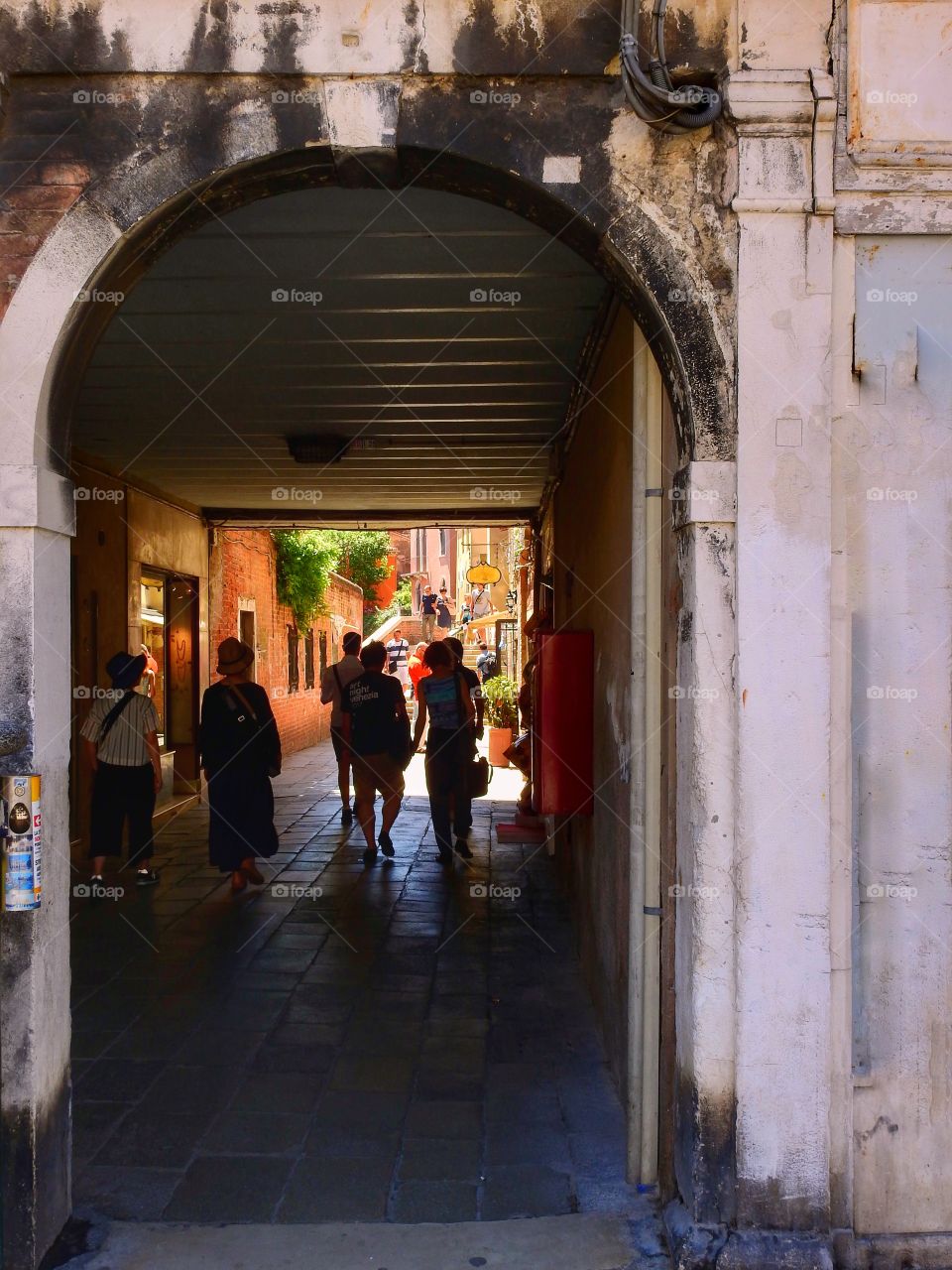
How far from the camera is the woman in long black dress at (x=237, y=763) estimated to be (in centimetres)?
731

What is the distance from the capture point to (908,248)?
3211 mm

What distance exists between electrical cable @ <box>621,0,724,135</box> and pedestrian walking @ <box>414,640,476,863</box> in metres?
5.62

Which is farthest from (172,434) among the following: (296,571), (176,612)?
(296,571)

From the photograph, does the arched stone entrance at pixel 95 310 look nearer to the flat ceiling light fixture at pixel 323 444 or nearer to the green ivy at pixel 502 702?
the flat ceiling light fixture at pixel 323 444

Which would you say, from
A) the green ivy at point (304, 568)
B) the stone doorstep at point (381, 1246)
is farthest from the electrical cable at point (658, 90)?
the green ivy at point (304, 568)

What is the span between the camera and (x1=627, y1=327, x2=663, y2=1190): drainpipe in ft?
11.4

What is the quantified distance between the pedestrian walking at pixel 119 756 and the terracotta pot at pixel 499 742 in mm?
5829

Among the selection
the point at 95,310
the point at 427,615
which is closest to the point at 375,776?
the point at 95,310

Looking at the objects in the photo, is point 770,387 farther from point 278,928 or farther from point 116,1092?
point 278,928

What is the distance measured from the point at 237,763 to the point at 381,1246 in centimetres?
443

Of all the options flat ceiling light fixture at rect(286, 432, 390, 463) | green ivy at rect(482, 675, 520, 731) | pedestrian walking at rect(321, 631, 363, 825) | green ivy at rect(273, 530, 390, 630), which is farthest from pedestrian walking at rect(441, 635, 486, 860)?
green ivy at rect(273, 530, 390, 630)

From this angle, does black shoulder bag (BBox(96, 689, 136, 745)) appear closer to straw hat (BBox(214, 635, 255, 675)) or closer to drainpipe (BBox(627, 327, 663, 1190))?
straw hat (BBox(214, 635, 255, 675))

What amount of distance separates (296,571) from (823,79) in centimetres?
1531

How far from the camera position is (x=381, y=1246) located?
3217 mm
